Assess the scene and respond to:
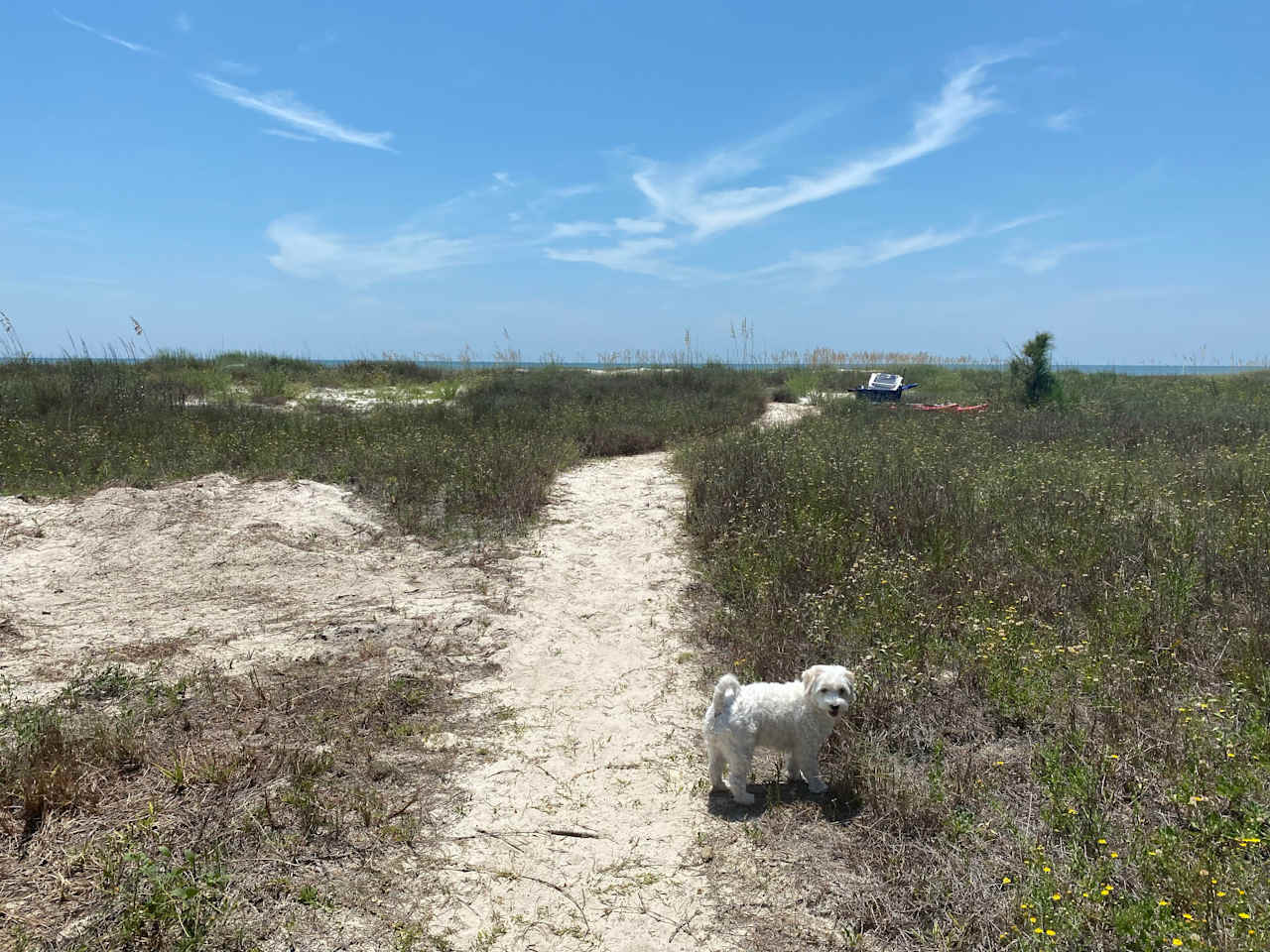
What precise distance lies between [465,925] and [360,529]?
600 cm

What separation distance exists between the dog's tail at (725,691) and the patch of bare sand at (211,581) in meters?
2.95

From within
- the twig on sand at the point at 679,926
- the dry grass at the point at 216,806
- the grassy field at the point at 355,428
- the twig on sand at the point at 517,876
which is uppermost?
the grassy field at the point at 355,428

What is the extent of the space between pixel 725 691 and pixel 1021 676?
2.13 meters

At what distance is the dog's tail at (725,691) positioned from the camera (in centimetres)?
375

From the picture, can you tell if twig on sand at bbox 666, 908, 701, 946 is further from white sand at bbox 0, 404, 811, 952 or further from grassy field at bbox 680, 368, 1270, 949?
grassy field at bbox 680, 368, 1270, 949

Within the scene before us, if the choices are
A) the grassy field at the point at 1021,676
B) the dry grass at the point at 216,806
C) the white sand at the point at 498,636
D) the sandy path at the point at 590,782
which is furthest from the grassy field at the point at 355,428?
the dry grass at the point at 216,806

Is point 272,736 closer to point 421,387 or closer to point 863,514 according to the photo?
point 863,514

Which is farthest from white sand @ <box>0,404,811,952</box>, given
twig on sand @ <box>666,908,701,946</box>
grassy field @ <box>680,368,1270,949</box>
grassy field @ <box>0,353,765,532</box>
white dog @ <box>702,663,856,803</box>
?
grassy field @ <box>0,353,765,532</box>

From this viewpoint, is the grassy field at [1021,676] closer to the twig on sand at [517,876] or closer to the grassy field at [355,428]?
the twig on sand at [517,876]

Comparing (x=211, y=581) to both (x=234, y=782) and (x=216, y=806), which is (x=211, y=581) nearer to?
(x=234, y=782)

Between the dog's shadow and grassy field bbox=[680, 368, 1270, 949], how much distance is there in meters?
0.03

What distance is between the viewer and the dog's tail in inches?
148

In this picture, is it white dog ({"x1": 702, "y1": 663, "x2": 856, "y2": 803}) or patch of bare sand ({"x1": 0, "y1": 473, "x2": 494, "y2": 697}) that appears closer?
white dog ({"x1": 702, "y1": 663, "x2": 856, "y2": 803})

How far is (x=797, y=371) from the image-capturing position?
1181 inches
